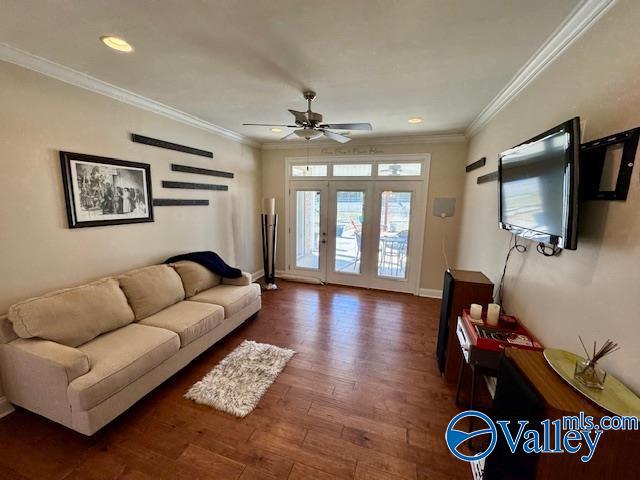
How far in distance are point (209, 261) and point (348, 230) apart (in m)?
2.37

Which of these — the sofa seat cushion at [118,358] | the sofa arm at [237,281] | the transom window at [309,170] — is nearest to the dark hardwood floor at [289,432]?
the sofa seat cushion at [118,358]

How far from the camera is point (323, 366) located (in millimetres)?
2508

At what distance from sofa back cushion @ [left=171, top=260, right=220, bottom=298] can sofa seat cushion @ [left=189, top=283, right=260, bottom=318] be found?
2.6 inches

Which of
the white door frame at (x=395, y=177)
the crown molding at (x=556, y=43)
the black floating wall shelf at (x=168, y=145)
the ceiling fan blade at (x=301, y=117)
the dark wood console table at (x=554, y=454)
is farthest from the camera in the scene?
the white door frame at (x=395, y=177)

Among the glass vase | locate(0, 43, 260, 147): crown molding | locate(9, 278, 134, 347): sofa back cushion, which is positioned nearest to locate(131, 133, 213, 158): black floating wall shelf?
locate(0, 43, 260, 147): crown molding

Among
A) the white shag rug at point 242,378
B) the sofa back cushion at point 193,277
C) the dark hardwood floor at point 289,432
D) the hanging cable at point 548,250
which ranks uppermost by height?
the hanging cable at point 548,250

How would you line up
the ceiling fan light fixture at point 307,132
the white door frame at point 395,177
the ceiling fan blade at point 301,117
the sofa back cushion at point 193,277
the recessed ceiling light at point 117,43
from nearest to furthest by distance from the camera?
the recessed ceiling light at point 117,43 → the ceiling fan blade at point 301,117 → the ceiling fan light fixture at point 307,132 → the sofa back cushion at point 193,277 → the white door frame at point 395,177

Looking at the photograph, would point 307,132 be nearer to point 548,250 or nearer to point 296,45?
point 296,45

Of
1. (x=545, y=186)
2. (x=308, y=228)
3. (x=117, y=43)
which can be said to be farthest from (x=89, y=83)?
(x=545, y=186)

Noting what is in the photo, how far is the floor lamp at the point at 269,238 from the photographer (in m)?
4.55

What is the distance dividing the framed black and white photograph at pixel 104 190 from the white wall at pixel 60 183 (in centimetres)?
6

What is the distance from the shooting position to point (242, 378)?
229cm

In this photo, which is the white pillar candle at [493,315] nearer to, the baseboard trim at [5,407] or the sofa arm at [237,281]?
the sofa arm at [237,281]

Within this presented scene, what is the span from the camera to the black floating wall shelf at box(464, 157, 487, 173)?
9.76 feet
